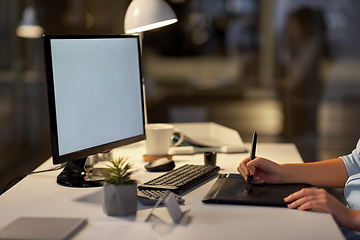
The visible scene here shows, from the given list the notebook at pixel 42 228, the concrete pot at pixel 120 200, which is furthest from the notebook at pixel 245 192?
the notebook at pixel 42 228

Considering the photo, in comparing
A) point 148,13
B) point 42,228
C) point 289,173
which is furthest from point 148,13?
point 42,228

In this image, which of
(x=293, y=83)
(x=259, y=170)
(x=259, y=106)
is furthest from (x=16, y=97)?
(x=259, y=170)

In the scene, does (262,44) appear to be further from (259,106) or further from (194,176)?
(194,176)

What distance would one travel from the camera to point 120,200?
954mm

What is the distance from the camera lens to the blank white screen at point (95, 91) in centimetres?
114

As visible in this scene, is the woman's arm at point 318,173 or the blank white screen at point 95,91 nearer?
the blank white screen at point 95,91

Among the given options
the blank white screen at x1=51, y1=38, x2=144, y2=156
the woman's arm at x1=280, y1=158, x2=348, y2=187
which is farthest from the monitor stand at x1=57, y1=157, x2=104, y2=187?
the woman's arm at x1=280, y1=158, x2=348, y2=187

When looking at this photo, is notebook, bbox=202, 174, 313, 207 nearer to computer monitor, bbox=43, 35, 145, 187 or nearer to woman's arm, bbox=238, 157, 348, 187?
woman's arm, bbox=238, 157, 348, 187

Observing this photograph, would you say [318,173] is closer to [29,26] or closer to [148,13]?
[148,13]

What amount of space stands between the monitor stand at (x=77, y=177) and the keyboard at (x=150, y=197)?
0.66 ft

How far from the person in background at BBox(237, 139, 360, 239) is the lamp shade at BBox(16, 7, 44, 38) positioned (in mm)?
2690

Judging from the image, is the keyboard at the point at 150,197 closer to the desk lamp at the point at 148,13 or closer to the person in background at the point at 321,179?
the person in background at the point at 321,179

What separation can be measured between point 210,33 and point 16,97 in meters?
1.69

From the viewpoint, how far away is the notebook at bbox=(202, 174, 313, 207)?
1.05 metres
